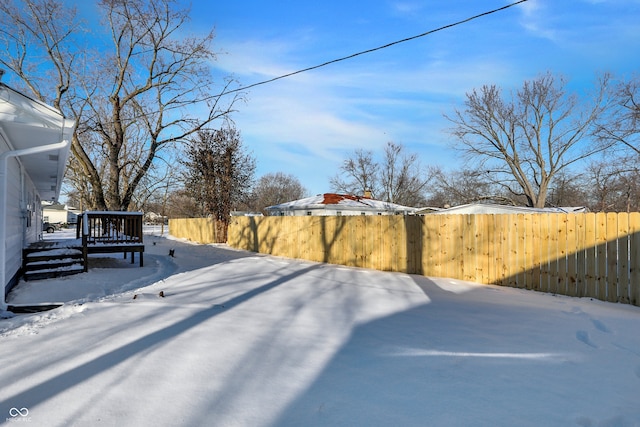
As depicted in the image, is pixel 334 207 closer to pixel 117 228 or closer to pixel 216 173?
pixel 216 173

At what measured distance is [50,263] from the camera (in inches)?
340

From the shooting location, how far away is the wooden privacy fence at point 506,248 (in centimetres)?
624

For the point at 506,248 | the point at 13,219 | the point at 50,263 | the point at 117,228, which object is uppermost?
the point at 13,219

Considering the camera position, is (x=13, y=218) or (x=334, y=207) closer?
(x=13, y=218)

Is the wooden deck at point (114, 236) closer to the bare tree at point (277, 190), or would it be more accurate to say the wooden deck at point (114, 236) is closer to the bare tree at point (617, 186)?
the bare tree at point (617, 186)

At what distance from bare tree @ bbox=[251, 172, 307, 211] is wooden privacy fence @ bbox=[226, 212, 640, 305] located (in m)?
53.5

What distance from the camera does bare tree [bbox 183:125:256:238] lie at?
21297 mm

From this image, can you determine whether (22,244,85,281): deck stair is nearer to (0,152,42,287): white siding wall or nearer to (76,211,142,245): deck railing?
(0,152,42,287): white siding wall

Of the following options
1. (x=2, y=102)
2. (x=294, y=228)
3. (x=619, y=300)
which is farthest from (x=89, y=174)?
(x=619, y=300)

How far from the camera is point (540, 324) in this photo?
191 inches

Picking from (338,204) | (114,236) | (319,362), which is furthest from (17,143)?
(338,204)

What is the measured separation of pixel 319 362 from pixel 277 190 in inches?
2520

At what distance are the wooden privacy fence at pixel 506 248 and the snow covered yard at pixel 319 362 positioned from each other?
0.58m

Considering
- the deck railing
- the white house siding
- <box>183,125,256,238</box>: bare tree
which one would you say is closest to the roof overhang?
the white house siding
